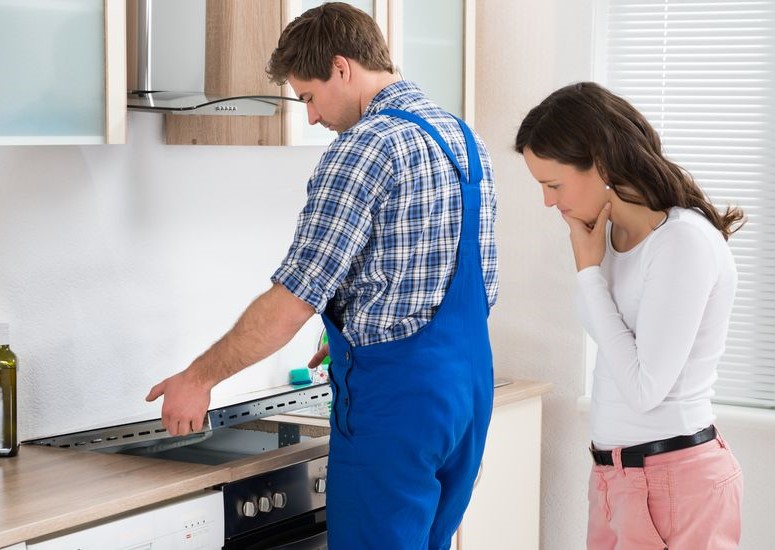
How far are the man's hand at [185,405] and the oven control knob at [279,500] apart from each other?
0.77ft

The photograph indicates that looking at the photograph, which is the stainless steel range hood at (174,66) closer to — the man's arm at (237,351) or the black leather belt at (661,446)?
the man's arm at (237,351)

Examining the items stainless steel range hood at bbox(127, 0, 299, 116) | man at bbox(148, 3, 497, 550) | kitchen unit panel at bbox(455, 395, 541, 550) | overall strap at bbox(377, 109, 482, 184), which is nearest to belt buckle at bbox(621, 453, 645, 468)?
man at bbox(148, 3, 497, 550)

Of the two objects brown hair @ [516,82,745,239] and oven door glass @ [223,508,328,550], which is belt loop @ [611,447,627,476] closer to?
brown hair @ [516,82,745,239]

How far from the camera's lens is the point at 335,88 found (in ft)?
6.53

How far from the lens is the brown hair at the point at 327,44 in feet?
6.40

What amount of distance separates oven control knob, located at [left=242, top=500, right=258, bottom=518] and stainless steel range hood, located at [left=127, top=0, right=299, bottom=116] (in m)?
0.77

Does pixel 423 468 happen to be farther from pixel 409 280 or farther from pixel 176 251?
pixel 176 251

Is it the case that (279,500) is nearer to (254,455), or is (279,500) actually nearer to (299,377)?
(254,455)

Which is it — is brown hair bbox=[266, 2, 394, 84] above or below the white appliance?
above

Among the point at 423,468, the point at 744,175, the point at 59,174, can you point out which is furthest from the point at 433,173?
the point at 744,175

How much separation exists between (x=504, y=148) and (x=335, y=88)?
1.28 metres

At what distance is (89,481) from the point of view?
1829 millimetres

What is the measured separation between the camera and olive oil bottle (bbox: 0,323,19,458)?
2.04 metres

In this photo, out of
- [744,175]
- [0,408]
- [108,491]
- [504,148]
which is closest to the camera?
[108,491]
